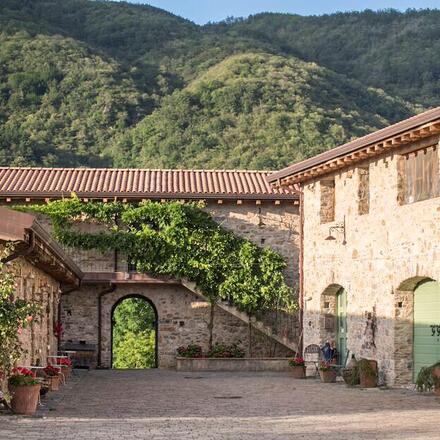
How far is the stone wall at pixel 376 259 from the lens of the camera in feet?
68.4

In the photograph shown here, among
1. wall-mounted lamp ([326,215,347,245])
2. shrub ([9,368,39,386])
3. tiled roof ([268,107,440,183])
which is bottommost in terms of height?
shrub ([9,368,39,386])

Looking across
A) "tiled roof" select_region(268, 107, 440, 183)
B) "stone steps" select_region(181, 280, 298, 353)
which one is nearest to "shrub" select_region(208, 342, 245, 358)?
"stone steps" select_region(181, 280, 298, 353)

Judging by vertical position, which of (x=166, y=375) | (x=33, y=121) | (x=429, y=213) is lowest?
(x=166, y=375)

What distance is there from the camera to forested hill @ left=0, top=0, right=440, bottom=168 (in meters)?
56.5

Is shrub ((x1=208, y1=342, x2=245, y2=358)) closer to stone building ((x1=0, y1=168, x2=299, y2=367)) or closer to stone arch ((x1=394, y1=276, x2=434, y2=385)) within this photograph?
stone building ((x1=0, y1=168, x2=299, y2=367))

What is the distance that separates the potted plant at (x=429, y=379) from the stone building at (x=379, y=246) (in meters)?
1.48

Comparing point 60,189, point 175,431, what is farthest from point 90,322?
point 175,431

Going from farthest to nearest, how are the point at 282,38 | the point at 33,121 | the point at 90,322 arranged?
the point at 282,38
the point at 33,121
the point at 90,322

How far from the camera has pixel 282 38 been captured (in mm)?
76625

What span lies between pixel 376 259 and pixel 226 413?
7.87 m

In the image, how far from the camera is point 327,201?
2684 cm

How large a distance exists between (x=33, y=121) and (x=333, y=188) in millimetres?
34183

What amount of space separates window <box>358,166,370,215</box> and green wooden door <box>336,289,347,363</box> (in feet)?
8.24

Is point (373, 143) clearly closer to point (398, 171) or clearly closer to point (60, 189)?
point (398, 171)
